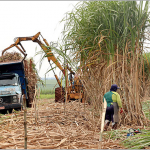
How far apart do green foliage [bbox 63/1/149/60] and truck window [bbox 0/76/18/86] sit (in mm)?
5894

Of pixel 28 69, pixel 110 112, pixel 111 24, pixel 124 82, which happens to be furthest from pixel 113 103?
pixel 28 69

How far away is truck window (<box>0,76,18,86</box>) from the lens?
11209 mm

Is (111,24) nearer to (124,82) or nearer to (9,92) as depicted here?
(124,82)

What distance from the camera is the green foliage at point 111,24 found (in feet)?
19.0

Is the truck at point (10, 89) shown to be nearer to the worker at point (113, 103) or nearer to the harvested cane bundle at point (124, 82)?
the harvested cane bundle at point (124, 82)

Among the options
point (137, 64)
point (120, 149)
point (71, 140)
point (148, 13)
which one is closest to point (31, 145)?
point (71, 140)

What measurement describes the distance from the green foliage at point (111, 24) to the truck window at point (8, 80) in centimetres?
589

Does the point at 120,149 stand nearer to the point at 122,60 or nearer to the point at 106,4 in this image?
the point at 122,60

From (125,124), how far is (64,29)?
10.2ft

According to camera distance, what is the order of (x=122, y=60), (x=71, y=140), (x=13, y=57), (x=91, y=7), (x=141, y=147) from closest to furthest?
(x=141, y=147) < (x=71, y=140) < (x=122, y=60) < (x=91, y=7) < (x=13, y=57)

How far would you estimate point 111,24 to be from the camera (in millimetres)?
5895

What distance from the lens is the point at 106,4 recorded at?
5.99 m

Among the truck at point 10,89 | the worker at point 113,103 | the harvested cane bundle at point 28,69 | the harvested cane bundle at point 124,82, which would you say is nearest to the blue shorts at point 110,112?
the worker at point 113,103

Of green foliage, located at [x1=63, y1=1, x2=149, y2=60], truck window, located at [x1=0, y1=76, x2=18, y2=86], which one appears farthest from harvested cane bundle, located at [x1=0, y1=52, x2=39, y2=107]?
green foliage, located at [x1=63, y1=1, x2=149, y2=60]
